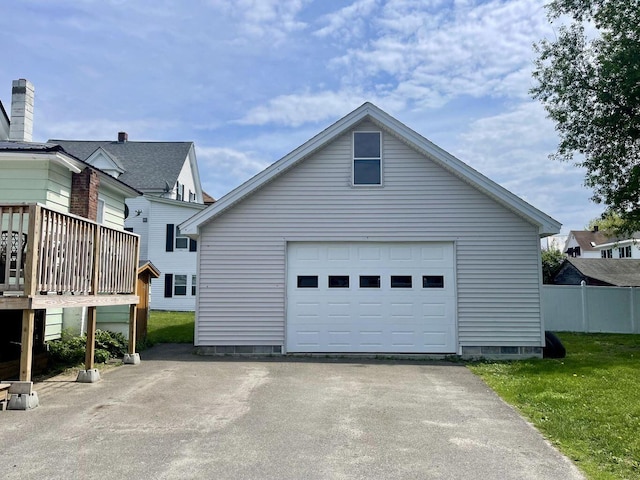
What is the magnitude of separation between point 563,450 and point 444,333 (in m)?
6.57

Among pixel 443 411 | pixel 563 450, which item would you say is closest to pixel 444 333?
pixel 443 411

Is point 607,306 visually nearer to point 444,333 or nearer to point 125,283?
point 444,333

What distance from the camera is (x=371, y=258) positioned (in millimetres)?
11945

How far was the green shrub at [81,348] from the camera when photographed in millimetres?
9977

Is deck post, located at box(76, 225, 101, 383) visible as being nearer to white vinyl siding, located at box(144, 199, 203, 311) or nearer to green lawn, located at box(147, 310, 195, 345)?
green lawn, located at box(147, 310, 195, 345)

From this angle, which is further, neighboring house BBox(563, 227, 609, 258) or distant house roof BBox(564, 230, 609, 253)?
distant house roof BBox(564, 230, 609, 253)

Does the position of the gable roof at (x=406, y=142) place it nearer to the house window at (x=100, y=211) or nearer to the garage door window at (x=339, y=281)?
the house window at (x=100, y=211)

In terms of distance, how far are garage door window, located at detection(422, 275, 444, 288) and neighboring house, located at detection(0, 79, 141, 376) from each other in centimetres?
660

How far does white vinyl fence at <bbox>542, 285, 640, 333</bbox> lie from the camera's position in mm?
18281

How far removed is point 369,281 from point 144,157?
2171 cm

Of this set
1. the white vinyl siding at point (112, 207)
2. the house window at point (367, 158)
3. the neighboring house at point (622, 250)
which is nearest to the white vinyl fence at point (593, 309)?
the house window at point (367, 158)

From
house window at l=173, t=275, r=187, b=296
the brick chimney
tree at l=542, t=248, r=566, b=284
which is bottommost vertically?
house window at l=173, t=275, r=187, b=296

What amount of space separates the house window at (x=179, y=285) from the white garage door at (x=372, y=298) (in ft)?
49.3

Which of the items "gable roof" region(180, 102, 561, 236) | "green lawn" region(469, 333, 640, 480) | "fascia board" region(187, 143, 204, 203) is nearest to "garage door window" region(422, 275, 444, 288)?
"green lawn" region(469, 333, 640, 480)
